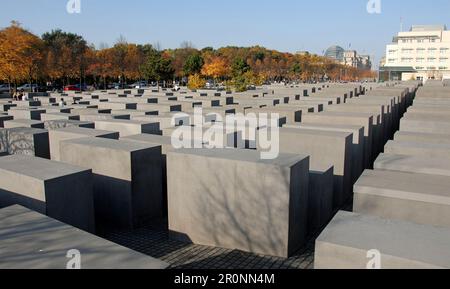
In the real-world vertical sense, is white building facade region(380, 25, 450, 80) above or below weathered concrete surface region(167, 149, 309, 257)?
above

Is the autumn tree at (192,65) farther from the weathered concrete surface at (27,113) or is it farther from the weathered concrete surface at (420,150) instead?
the weathered concrete surface at (420,150)

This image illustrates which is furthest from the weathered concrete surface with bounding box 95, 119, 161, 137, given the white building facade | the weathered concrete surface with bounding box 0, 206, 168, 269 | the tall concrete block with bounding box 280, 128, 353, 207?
the white building facade

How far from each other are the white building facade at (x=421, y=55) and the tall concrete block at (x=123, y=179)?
84857mm

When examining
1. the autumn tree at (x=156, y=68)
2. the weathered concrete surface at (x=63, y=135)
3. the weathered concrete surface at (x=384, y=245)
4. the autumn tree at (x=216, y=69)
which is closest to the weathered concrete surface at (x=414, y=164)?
the weathered concrete surface at (x=384, y=245)

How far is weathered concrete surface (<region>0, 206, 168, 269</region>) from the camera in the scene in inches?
166

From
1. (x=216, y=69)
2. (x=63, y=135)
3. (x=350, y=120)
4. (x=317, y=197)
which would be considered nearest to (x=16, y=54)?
(x=63, y=135)

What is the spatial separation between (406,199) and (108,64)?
49.7 m

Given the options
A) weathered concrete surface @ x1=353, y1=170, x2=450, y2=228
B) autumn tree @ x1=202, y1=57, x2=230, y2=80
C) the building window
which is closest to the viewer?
weathered concrete surface @ x1=353, y1=170, x2=450, y2=228

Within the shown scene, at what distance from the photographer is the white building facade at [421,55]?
86.5 meters

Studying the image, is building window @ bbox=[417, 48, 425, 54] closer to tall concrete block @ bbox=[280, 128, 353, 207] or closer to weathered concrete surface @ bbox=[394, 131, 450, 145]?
weathered concrete surface @ bbox=[394, 131, 450, 145]

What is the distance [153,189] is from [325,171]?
3583 mm

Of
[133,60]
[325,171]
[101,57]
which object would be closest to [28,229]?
[325,171]

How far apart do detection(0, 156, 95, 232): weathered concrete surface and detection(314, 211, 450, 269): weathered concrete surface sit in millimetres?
4369
